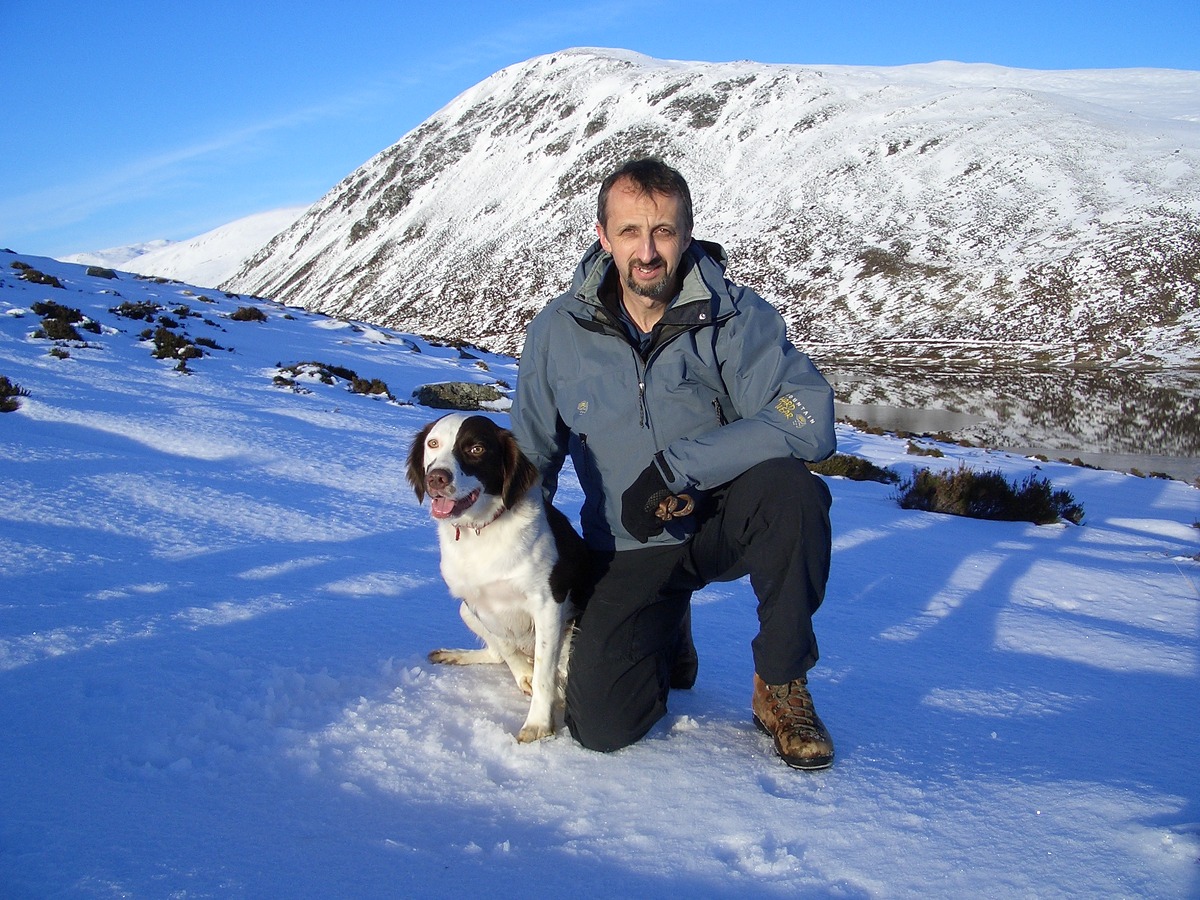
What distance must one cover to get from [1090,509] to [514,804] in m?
8.54

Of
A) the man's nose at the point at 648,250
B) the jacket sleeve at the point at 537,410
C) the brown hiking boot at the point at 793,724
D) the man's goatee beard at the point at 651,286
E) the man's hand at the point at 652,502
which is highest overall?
the man's nose at the point at 648,250

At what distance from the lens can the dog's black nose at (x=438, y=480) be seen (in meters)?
2.56

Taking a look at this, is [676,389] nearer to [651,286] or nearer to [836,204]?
[651,286]

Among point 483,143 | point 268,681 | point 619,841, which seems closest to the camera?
point 619,841

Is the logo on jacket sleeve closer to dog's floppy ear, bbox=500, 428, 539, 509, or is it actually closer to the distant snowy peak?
dog's floppy ear, bbox=500, 428, 539, 509

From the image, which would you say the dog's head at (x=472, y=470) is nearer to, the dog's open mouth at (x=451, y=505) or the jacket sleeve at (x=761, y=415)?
the dog's open mouth at (x=451, y=505)

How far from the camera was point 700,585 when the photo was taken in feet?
9.39

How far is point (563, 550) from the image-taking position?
9.11 feet

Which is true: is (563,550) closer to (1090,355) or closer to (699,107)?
(1090,355)

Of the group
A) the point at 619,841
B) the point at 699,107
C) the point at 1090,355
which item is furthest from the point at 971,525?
the point at 699,107

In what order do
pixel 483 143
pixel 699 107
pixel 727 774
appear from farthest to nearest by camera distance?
pixel 483 143
pixel 699 107
pixel 727 774

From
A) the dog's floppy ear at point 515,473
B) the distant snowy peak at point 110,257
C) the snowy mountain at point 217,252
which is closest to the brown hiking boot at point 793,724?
the dog's floppy ear at point 515,473

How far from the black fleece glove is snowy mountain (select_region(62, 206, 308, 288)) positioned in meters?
104

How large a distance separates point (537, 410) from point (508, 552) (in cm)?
62
